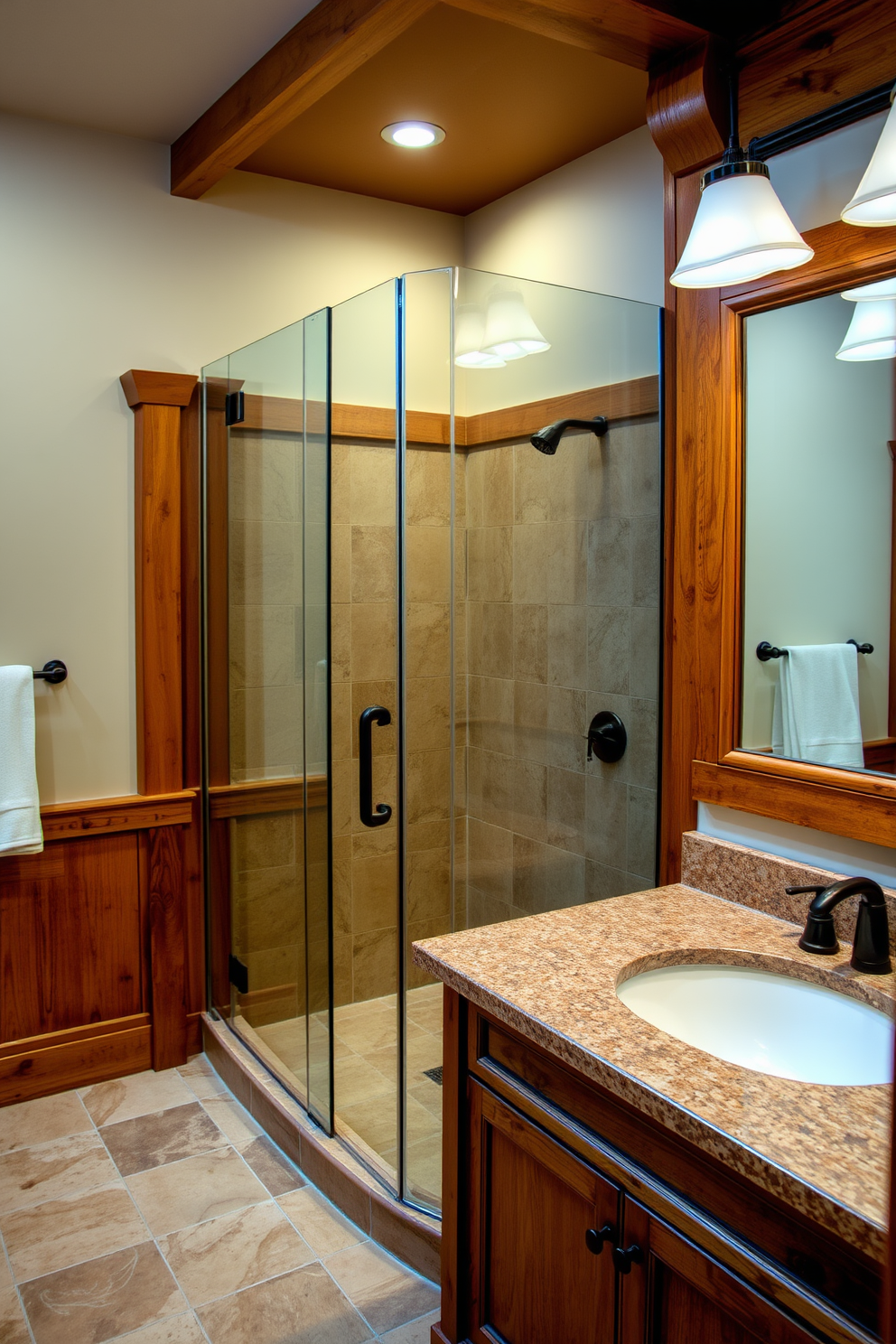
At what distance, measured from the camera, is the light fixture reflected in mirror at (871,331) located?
1517mm

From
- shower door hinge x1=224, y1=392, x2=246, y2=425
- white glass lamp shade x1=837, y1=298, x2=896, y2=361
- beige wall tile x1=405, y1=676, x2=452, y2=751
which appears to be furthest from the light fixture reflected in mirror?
shower door hinge x1=224, y1=392, x2=246, y2=425

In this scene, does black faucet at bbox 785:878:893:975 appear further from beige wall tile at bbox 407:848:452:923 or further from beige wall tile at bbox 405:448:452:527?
beige wall tile at bbox 405:448:452:527

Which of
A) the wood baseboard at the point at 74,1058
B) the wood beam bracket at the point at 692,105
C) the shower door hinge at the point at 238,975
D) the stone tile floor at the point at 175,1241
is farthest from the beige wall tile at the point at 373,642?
the wood baseboard at the point at 74,1058

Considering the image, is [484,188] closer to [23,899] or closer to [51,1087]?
[23,899]

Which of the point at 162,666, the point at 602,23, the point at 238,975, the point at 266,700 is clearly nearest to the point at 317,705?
the point at 266,700

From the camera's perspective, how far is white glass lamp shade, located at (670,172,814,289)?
1506mm

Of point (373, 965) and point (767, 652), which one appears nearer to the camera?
point (767, 652)

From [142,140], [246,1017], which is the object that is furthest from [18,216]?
[246,1017]

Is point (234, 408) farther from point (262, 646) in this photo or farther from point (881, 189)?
point (881, 189)

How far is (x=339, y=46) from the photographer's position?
6.39 feet

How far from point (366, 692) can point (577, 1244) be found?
3.54 ft

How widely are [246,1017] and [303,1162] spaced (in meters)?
0.51

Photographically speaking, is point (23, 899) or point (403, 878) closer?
point (403, 878)

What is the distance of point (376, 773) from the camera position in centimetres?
202
